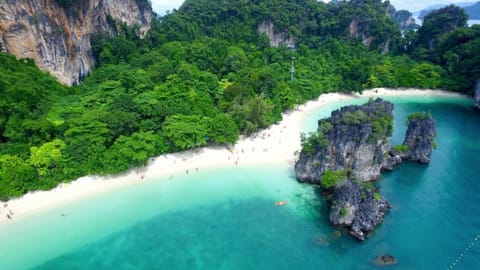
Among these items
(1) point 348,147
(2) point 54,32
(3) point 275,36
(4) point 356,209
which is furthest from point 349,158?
(3) point 275,36

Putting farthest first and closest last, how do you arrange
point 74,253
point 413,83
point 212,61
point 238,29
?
point 238,29, point 413,83, point 212,61, point 74,253

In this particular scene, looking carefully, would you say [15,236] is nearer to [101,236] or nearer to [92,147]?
[101,236]

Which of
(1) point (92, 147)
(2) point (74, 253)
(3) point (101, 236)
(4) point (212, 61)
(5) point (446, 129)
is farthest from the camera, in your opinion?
(4) point (212, 61)

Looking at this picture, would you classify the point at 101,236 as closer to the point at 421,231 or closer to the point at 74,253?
the point at 74,253

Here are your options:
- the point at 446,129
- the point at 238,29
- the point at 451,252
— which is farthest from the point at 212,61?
the point at 451,252

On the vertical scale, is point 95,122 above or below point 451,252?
above

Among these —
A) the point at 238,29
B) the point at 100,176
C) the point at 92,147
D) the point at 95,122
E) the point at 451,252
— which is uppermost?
the point at 238,29

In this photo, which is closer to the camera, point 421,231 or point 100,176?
point 421,231
